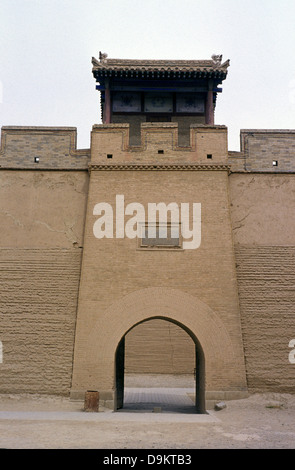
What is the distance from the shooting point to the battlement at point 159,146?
42.2 ft

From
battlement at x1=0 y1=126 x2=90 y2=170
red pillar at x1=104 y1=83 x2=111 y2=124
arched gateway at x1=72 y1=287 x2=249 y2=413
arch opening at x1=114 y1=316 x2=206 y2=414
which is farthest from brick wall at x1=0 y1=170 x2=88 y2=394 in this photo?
red pillar at x1=104 y1=83 x2=111 y2=124

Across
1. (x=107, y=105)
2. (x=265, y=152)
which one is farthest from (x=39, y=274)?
(x=107, y=105)

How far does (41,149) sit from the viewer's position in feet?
43.9

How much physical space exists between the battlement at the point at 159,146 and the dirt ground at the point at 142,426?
6.11 metres

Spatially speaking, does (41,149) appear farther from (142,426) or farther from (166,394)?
(166,394)

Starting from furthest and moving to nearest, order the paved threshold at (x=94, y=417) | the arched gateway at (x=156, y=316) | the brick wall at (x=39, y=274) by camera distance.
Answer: the brick wall at (x=39, y=274), the arched gateway at (x=156, y=316), the paved threshold at (x=94, y=417)

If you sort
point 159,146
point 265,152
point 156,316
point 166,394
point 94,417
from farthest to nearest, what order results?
point 166,394
point 265,152
point 159,146
point 156,316
point 94,417

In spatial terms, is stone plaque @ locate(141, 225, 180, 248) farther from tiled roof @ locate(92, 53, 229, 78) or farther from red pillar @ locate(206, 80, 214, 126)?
tiled roof @ locate(92, 53, 229, 78)

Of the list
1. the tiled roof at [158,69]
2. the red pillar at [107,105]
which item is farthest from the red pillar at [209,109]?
the red pillar at [107,105]

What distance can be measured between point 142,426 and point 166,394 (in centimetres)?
1020

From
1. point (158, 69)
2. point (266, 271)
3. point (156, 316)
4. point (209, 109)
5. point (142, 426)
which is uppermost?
point (158, 69)

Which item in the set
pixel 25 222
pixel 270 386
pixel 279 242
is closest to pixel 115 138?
pixel 25 222

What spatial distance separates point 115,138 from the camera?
513 inches

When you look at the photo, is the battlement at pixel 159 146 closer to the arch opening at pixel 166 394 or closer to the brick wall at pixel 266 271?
the brick wall at pixel 266 271
